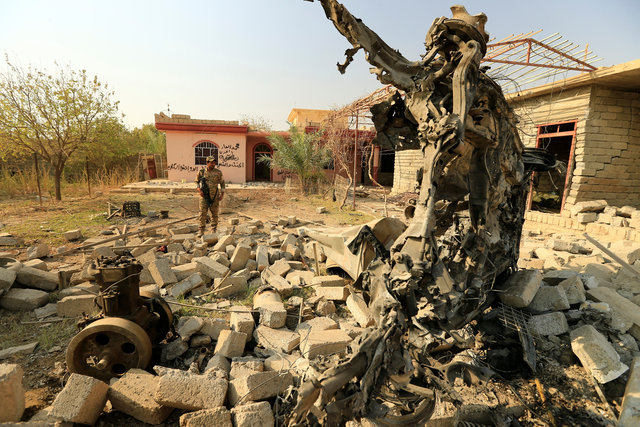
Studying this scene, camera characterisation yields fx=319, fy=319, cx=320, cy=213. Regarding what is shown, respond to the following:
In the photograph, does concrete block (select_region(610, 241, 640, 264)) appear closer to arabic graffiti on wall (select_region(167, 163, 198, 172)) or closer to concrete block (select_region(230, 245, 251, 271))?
concrete block (select_region(230, 245, 251, 271))

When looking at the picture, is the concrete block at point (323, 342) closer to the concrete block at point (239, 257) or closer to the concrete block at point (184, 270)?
the concrete block at point (239, 257)

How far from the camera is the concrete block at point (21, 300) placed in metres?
4.26

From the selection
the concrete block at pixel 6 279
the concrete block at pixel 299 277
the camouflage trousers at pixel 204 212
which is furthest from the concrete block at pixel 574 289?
the concrete block at pixel 6 279

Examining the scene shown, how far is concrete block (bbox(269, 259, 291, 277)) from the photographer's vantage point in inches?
218

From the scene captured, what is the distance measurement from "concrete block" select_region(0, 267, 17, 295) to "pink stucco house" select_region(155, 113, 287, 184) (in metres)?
15.4

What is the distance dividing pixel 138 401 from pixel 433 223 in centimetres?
285

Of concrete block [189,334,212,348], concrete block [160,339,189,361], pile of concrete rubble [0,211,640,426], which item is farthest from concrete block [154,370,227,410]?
concrete block [189,334,212,348]

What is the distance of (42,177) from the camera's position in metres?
15.6

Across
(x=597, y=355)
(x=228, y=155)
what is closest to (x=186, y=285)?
(x=597, y=355)

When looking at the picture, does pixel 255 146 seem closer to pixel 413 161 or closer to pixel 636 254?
pixel 413 161

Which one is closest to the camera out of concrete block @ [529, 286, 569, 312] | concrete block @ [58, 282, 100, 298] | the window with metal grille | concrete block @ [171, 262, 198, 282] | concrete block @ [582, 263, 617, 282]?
concrete block @ [529, 286, 569, 312]

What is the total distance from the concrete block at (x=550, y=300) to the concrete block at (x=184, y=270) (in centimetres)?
500

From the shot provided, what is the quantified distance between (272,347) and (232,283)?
1.67 meters

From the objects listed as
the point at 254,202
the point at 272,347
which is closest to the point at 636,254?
the point at 272,347
